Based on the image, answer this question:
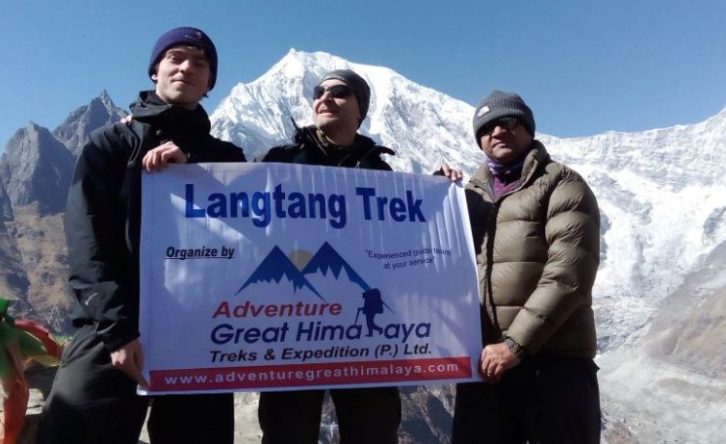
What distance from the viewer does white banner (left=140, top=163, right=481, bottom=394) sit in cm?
389

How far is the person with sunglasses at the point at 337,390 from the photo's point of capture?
13.1 ft

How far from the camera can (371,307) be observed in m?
4.21

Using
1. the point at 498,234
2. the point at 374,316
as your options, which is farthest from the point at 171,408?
the point at 498,234

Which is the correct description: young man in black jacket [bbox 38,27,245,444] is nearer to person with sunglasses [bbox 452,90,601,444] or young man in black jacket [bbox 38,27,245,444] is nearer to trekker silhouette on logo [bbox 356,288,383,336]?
trekker silhouette on logo [bbox 356,288,383,336]

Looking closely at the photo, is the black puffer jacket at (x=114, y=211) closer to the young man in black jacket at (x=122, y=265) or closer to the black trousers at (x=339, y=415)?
the young man in black jacket at (x=122, y=265)

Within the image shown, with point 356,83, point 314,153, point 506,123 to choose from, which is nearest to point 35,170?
point 314,153

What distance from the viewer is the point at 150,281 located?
3.83 meters

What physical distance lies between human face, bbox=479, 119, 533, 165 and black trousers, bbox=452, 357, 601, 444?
1435 millimetres

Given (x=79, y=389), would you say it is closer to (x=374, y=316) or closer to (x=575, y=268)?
(x=374, y=316)

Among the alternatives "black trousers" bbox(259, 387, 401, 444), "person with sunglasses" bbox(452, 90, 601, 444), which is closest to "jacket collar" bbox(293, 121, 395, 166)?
"person with sunglasses" bbox(452, 90, 601, 444)

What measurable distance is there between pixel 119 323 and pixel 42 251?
19064 centimetres

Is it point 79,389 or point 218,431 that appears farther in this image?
point 218,431

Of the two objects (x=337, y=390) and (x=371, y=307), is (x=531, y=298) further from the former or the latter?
(x=337, y=390)

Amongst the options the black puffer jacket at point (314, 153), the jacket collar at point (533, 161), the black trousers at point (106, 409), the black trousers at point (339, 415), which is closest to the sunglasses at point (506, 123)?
the jacket collar at point (533, 161)
